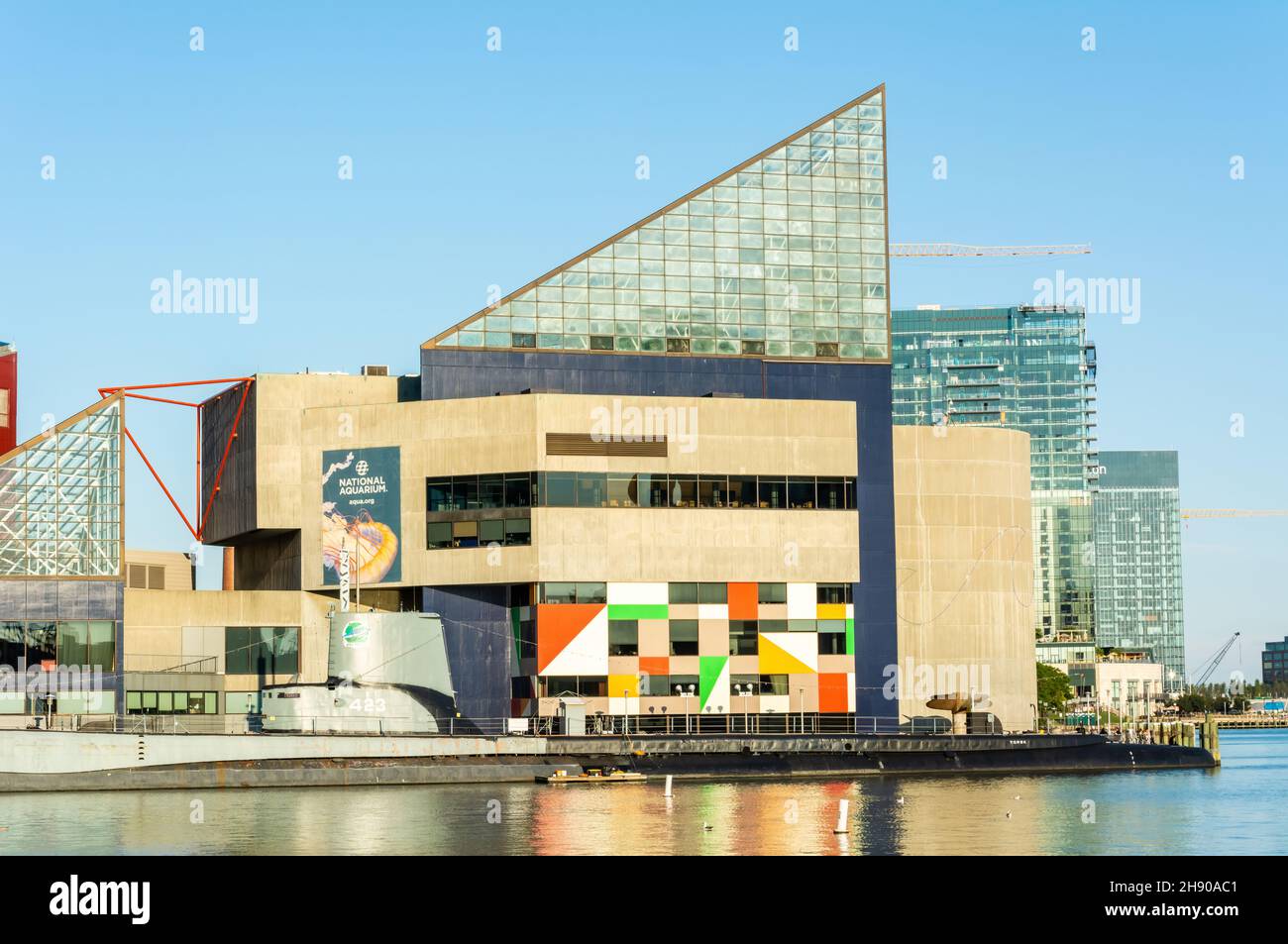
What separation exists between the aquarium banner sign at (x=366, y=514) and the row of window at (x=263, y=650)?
4.92m

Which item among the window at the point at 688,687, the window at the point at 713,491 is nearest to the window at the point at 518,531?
the window at the point at 713,491

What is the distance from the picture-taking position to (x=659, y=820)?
2085 inches

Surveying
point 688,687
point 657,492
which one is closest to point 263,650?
point 688,687

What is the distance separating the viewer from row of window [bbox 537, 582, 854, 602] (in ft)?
292

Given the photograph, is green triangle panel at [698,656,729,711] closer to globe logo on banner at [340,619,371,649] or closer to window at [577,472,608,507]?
window at [577,472,608,507]

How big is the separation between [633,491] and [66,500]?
1170 inches

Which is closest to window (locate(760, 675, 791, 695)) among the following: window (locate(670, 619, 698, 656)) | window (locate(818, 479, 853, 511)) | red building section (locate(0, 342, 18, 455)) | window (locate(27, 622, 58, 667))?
window (locate(670, 619, 698, 656))

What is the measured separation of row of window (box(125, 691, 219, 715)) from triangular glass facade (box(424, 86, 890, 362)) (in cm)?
2400

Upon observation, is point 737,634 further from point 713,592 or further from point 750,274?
point 750,274

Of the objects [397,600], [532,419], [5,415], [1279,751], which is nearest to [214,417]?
[397,600]

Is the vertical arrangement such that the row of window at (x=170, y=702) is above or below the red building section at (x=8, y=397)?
below

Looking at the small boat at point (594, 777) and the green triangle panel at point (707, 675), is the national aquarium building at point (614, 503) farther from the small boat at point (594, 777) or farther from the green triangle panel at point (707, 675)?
the small boat at point (594, 777)

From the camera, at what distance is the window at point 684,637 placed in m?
90.5
